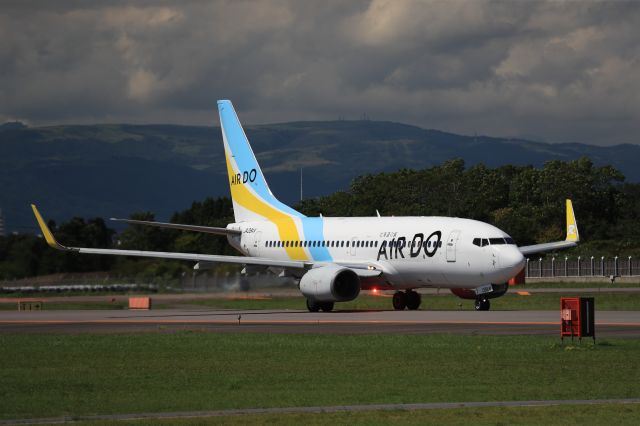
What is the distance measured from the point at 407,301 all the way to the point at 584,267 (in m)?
50.7

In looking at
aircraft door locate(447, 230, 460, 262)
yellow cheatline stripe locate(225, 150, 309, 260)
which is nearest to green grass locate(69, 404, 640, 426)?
aircraft door locate(447, 230, 460, 262)

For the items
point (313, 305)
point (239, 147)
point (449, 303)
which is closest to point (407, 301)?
point (313, 305)

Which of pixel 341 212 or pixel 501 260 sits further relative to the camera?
pixel 341 212

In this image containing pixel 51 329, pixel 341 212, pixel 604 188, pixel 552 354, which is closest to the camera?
pixel 552 354

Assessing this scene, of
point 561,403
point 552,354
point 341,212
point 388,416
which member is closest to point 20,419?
point 388,416

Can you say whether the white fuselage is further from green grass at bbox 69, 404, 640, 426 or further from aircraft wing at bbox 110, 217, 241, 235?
green grass at bbox 69, 404, 640, 426

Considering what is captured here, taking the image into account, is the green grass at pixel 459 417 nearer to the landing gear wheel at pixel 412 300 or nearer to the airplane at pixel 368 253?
the airplane at pixel 368 253

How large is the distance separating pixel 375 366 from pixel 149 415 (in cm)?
816

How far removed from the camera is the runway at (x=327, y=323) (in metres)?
38.2

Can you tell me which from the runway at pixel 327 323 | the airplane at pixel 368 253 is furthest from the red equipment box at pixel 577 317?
the airplane at pixel 368 253

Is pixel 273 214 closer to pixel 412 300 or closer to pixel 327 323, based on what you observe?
pixel 412 300

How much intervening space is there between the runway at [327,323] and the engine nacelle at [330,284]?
84cm

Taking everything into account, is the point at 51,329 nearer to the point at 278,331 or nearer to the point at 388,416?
the point at 278,331

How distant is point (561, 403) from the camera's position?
20.2 meters
